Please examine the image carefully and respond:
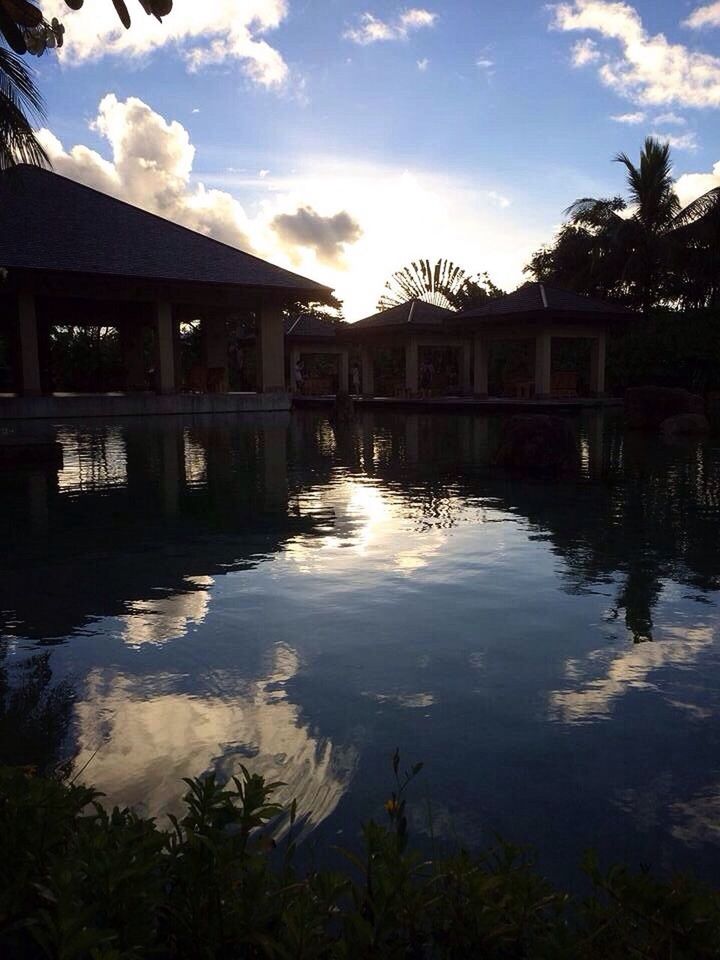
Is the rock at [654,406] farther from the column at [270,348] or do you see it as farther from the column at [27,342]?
the column at [27,342]

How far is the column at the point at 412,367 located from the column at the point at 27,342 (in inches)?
556

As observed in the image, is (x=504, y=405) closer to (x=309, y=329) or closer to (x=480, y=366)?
(x=480, y=366)

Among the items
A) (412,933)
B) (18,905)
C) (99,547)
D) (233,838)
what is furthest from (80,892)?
(99,547)

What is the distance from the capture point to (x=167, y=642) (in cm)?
354

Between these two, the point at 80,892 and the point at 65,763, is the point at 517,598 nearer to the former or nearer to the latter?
the point at 65,763

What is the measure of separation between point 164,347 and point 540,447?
559 inches

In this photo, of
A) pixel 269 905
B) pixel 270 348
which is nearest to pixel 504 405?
pixel 270 348

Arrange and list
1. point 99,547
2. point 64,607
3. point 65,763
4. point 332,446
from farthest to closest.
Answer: point 332,446
point 99,547
point 64,607
point 65,763

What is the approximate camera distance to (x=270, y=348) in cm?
2309

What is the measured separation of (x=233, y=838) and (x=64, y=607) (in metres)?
2.77

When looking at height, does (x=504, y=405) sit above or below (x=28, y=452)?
above

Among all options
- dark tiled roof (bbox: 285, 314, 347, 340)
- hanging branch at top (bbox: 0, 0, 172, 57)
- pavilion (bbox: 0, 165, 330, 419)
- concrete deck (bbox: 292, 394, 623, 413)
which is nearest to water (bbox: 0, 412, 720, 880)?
hanging branch at top (bbox: 0, 0, 172, 57)

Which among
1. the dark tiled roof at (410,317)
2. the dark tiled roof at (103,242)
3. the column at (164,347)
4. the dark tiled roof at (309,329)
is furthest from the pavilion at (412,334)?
the column at (164,347)

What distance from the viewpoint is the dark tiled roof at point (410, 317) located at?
91.9 feet
